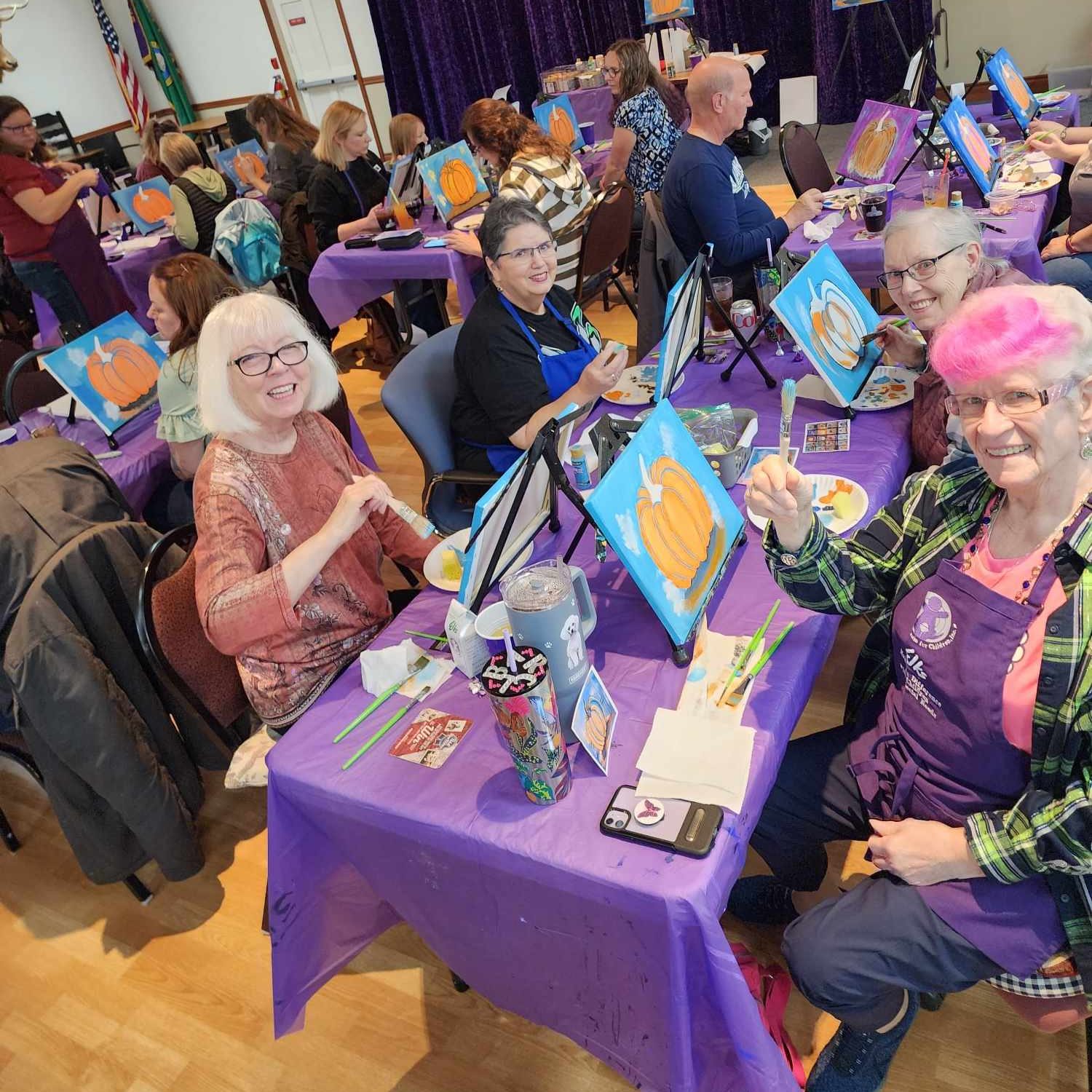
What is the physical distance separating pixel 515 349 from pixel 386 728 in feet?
3.84

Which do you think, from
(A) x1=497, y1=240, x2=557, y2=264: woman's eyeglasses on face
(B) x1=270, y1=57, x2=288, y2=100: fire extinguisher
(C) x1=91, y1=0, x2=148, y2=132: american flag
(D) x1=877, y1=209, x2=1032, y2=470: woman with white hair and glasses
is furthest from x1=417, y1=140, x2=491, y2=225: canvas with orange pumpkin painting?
(C) x1=91, y1=0, x2=148, y2=132: american flag

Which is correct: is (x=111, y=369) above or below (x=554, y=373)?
above

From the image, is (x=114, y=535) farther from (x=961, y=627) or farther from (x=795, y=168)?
(x=795, y=168)

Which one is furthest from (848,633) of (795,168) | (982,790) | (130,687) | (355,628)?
(795,168)

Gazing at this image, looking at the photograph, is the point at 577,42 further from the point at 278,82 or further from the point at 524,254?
the point at 524,254

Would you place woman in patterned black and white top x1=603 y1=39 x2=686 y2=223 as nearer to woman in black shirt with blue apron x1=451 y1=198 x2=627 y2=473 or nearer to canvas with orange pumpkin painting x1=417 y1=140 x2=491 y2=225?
canvas with orange pumpkin painting x1=417 y1=140 x2=491 y2=225

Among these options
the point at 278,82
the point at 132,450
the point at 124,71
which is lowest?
the point at 132,450

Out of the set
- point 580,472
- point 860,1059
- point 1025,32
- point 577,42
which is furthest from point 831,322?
point 577,42

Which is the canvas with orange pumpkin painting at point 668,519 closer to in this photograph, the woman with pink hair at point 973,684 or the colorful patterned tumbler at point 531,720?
the woman with pink hair at point 973,684

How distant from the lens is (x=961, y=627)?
1.22m

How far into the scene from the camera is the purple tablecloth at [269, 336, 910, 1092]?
1106 mm

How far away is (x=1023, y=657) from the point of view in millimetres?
1158

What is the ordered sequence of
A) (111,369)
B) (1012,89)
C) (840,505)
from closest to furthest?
(840,505) < (111,369) < (1012,89)

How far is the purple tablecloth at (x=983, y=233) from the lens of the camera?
102 inches
